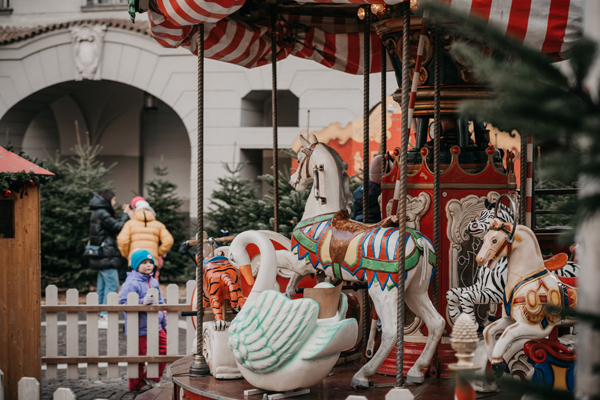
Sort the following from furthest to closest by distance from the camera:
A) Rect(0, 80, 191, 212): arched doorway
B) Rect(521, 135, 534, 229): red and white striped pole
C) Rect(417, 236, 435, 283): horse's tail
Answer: Rect(0, 80, 191, 212): arched doorway
Rect(521, 135, 534, 229): red and white striped pole
Rect(417, 236, 435, 283): horse's tail

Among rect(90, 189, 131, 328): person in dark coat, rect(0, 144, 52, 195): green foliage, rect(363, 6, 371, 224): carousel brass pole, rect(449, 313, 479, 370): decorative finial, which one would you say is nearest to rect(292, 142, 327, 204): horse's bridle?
rect(363, 6, 371, 224): carousel brass pole

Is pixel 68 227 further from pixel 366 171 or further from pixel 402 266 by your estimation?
pixel 402 266

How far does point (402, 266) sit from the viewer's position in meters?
4.19

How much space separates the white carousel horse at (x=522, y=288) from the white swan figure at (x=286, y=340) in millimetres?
928

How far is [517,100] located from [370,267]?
323 cm

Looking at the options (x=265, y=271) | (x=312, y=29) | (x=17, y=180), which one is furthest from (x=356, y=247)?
(x=17, y=180)

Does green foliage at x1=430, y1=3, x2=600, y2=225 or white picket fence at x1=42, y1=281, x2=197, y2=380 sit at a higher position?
green foliage at x1=430, y1=3, x2=600, y2=225

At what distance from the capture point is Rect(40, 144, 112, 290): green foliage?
13.5 meters

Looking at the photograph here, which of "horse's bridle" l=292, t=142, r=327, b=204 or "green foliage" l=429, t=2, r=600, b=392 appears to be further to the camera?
"horse's bridle" l=292, t=142, r=327, b=204

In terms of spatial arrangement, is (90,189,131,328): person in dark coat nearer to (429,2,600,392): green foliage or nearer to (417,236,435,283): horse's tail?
(417,236,435,283): horse's tail

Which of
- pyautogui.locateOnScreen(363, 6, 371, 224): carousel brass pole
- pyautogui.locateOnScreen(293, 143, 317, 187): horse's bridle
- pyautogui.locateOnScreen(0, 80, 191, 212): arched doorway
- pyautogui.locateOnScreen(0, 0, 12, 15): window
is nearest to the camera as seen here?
pyautogui.locateOnScreen(293, 143, 317, 187): horse's bridle

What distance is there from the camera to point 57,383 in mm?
7500

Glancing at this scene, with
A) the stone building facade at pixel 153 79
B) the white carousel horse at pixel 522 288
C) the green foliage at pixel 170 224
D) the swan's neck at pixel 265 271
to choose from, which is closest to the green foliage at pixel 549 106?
the white carousel horse at pixel 522 288

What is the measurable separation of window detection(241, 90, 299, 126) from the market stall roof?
9277mm
